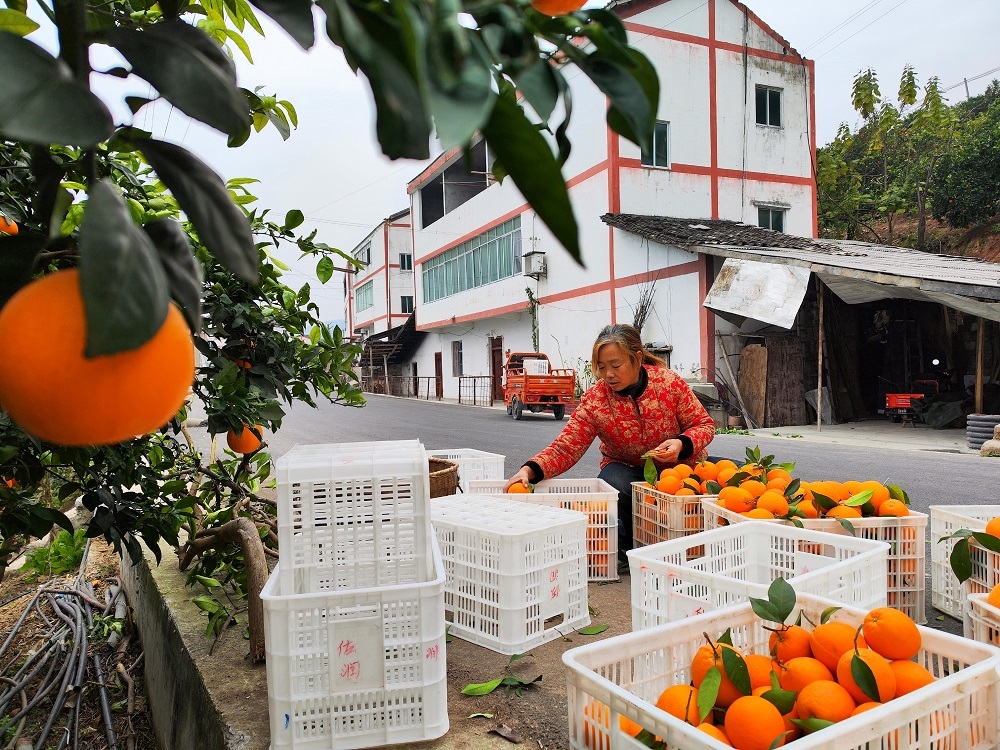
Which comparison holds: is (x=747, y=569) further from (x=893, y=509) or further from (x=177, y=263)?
(x=177, y=263)

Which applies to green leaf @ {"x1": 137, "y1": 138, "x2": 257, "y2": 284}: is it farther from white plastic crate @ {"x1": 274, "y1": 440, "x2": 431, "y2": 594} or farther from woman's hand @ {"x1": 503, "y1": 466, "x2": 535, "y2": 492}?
woman's hand @ {"x1": 503, "y1": 466, "x2": 535, "y2": 492}

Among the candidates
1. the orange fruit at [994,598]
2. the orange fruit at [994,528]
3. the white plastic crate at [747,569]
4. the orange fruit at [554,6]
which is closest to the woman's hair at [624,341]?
the white plastic crate at [747,569]

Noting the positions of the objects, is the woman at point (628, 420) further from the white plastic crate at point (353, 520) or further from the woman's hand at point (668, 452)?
the white plastic crate at point (353, 520)

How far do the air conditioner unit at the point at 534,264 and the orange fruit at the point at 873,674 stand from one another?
15.8m

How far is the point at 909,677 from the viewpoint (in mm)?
1256

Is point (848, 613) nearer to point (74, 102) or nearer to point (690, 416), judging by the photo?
point (74, 102)

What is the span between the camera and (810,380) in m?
11.9

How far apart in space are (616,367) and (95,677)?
2.74 m

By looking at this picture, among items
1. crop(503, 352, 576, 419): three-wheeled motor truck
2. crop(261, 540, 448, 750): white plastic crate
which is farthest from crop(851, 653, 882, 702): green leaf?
crop(503, 352, 576, 419): three-wheeled motor truck

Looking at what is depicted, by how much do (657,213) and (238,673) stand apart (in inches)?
555

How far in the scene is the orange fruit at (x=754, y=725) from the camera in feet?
3.61

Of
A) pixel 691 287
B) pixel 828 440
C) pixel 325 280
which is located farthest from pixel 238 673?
pixel 691 287

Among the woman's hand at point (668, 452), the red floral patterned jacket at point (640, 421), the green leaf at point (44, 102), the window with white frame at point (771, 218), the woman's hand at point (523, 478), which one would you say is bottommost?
the woman's hand at point (523, 478)

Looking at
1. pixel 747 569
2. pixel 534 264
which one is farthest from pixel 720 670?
pixel 534 264
